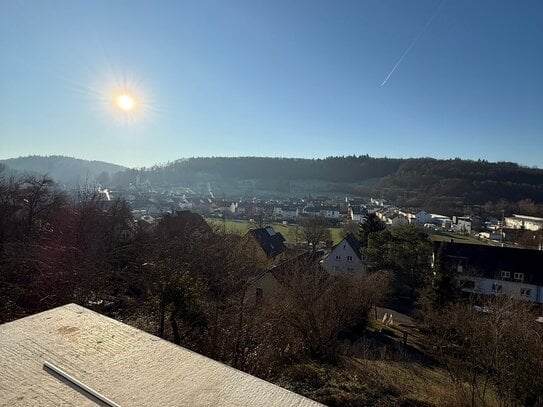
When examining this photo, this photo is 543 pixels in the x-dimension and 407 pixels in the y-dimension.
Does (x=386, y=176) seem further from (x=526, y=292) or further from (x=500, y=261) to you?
(x=526, y=292)

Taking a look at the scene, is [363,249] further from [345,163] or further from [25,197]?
[345,163]

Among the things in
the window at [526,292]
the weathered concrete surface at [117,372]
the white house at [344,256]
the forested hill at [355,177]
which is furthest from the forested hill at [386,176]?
the weathered concrete surface at [117,372]

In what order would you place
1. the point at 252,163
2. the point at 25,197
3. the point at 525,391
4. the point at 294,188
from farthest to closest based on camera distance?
the point at 252,163, the point at 294,188, the point at 25,197, the point at 525,391

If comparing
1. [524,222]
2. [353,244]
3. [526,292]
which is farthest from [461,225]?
[353,244]

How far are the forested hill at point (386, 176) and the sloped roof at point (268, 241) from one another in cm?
5471

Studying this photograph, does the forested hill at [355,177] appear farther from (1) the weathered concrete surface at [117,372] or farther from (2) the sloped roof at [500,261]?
(1) the weathered concrete surface at [117,372]

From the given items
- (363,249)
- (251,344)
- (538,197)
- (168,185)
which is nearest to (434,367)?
(251,344)

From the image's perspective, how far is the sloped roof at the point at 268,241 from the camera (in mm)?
24938

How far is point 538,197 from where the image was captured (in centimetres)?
6581

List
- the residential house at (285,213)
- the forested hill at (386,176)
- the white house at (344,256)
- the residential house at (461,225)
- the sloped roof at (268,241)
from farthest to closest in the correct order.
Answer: the forested hill at (386,176) < the residential house at (285,213) < the residential house at (461,225) < the sloped roof at (268,241) < the white house at (344,256)

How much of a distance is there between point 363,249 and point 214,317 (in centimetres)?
1954

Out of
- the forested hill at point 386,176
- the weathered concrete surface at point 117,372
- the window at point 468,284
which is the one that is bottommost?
the window at point 468,284

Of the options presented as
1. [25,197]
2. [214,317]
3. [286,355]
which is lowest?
[286,355]

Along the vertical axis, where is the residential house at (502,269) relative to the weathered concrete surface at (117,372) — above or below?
below
